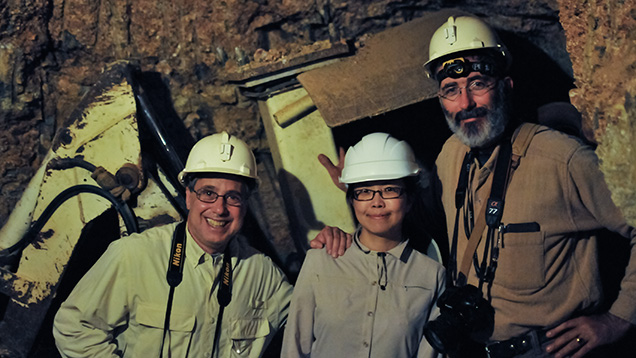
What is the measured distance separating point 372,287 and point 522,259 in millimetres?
718

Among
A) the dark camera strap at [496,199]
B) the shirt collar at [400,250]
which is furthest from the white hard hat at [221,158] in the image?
the dark camera strap at [496,199]

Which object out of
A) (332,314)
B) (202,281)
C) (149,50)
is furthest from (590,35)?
(149,50)

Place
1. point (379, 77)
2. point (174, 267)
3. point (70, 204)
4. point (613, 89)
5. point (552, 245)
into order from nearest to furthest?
point (613, 89) → point (552, 245) → point (174, 267) → point (70, 204) → point (379, 77)

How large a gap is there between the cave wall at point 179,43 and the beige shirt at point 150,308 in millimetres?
1481

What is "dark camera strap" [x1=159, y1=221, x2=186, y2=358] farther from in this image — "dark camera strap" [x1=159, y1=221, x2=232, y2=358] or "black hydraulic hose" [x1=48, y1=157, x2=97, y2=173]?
"black hydraulic hose" [x1=48, y1=157, x2=97, y2=173]

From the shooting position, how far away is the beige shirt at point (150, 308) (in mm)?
2812

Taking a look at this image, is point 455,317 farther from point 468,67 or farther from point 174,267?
point 174,267

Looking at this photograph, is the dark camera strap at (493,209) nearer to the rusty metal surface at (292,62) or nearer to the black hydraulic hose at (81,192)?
the rusty metal surface at (292,62)

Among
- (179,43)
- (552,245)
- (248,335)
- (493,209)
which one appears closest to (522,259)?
(552,245)

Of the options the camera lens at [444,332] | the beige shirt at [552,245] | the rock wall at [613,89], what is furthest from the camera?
the beige shirt at [552,245]

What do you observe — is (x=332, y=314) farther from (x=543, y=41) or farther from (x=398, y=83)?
(x=543, y=41)

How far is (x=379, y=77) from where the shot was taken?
370 cm

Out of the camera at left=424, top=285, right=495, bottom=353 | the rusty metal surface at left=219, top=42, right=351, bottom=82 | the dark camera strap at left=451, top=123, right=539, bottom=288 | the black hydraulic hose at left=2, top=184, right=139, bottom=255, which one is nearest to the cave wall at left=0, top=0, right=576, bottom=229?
the rusty metal surface at left=219, top=42, right=351, bottom=82

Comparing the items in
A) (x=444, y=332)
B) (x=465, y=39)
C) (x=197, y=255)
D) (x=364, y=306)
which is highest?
(x=465, y=39)
